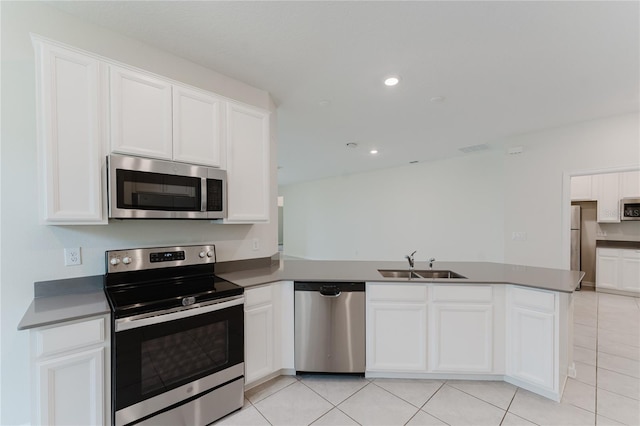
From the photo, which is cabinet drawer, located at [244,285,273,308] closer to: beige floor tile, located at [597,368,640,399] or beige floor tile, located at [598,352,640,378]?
beige floor tile, located at [597,368,640,399]

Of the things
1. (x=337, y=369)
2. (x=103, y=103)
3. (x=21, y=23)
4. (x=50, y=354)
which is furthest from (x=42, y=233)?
(x=337, y=369)

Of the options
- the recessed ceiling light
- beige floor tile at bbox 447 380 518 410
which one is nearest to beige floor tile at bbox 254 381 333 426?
beige floor tile at bbox 447 380 518 410

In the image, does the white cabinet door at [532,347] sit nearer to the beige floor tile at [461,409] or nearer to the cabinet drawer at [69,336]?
the beige floor tile at [461,409]

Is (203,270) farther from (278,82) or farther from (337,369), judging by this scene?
(278,82)

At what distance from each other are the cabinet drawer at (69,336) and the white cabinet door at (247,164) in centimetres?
108

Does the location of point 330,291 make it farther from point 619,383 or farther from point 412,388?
point 619,383

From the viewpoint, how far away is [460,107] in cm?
310

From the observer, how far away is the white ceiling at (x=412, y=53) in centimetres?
169

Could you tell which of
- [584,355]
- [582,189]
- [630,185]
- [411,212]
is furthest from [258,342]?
[630,185]

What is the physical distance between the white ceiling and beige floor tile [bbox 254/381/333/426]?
8.80 feet

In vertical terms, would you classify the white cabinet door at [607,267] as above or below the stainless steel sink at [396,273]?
below

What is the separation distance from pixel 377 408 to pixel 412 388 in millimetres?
418

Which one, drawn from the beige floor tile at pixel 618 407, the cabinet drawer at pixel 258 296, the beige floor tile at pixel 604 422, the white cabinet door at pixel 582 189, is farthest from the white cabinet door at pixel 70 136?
the white cabinet door at pixel 582 189

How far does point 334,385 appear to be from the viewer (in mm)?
2283
